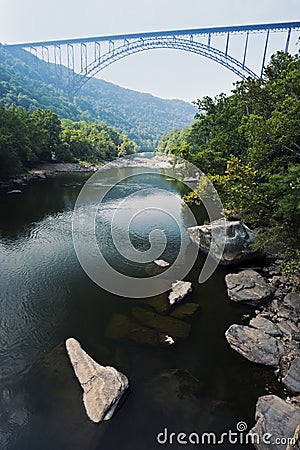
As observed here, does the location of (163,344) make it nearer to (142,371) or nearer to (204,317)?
(142,371)

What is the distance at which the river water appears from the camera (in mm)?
5941

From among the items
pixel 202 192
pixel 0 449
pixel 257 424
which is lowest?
pixel 0 449

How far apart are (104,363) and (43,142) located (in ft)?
128

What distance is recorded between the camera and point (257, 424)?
19.5ft

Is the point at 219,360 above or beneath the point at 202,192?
beneath

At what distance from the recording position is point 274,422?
19.0 feet

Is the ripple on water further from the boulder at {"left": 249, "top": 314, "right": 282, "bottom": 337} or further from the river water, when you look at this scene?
the boulder at {"left": 249, "top": 314, "right": 282, "bottom": 337}

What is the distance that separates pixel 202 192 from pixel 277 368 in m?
9.35

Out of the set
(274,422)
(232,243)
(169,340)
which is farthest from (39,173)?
(274,422)

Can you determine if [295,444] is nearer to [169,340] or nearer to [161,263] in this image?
[169,340]

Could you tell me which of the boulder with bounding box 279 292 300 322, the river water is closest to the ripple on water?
the river water

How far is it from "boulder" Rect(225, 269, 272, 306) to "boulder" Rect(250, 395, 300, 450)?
4.39 m

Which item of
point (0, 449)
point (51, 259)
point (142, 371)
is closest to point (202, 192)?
point (51, 259)

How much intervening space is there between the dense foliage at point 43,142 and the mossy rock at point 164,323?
24.8m
